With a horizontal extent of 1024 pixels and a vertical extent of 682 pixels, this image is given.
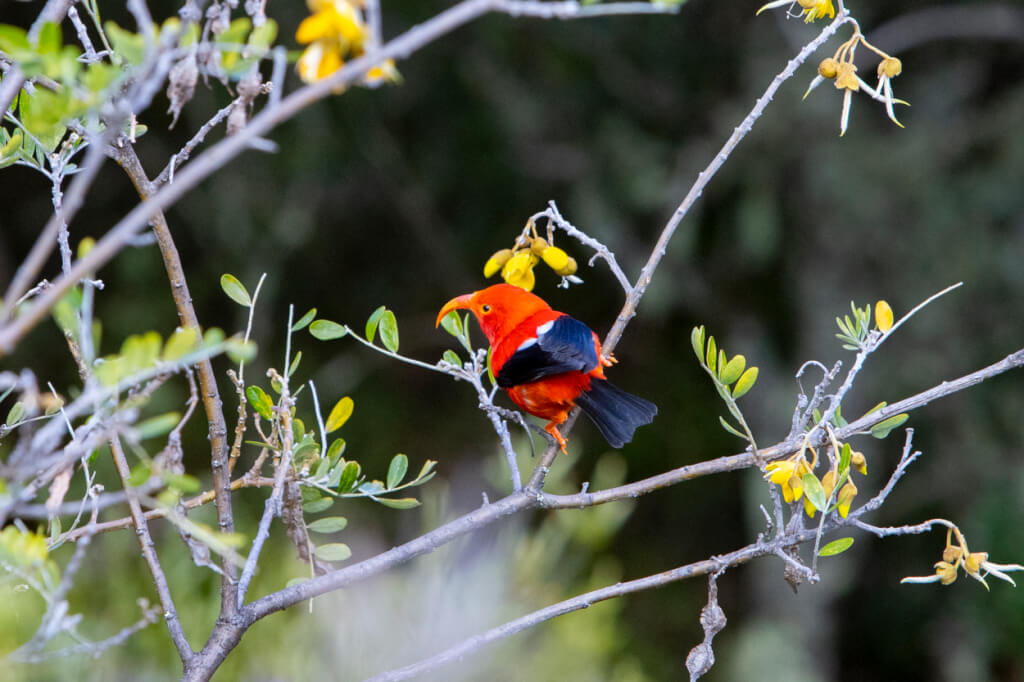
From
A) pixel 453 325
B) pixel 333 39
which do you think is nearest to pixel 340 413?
pixel 453 325

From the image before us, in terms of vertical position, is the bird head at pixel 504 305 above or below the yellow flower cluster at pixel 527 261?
below

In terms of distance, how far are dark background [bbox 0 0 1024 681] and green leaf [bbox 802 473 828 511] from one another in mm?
2312

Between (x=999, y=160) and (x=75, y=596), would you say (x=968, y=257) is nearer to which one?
(x=999, y=160)

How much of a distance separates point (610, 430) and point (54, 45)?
141cm

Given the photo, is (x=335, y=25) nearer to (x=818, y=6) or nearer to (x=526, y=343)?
(x=818, y=6)

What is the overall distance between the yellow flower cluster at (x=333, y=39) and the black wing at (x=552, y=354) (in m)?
1.20

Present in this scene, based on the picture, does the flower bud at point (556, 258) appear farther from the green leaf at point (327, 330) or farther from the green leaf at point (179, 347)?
the green leaf at point (179, 347)

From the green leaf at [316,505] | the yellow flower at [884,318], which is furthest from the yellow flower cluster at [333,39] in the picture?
the yellow flower at [884,318]

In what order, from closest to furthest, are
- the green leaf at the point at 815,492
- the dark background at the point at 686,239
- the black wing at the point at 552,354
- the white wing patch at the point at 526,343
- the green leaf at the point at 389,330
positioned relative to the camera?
the green leaf at the point at 815,492, the green leaf at the point at 389,330, the black wing at the point at 552,354, the white wing patch at the point at 526,343, the dark background at the point at 686,239

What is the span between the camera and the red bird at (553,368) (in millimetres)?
1897

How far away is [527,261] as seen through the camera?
4.55ft

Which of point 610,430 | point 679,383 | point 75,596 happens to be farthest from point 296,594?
point 679,383

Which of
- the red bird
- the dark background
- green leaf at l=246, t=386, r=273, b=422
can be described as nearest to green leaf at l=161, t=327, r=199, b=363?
green leaf at l=246, t=386, r=273, b=422

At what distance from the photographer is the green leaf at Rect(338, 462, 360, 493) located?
1.13m
